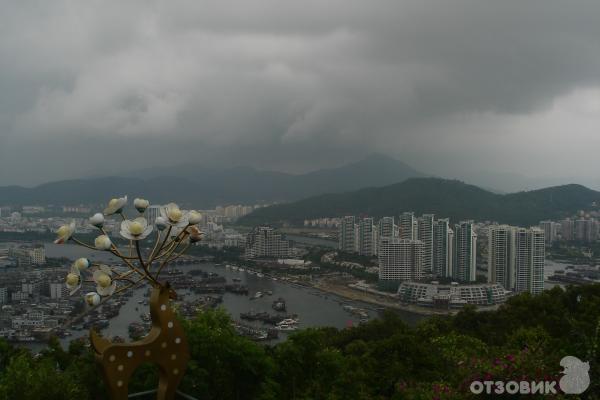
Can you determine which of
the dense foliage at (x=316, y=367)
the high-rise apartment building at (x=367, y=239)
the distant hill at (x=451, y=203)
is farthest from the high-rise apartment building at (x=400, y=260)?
the distant hill at (x=451, y=203)

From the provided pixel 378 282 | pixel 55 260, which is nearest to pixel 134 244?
pixel 378 282

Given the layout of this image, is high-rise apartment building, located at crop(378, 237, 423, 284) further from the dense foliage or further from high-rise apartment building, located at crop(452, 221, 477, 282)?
Answer: the dense foliage

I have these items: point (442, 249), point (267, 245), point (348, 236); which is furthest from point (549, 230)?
point (267, 245)

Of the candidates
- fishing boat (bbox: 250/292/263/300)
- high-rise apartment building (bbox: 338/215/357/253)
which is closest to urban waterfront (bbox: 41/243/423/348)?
fishing boat (bbox: 250/292/263/300)

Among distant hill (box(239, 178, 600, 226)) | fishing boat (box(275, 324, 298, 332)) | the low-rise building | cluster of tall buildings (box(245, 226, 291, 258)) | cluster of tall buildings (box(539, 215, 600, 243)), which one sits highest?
distant hill (box(239, 178, 600, 226))

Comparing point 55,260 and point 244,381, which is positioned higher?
point 244,381

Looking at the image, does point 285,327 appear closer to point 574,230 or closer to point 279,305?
point 279,305

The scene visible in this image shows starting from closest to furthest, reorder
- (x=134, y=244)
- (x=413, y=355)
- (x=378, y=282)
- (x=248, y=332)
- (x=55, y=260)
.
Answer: (x=134, y=244), (x=413, y=355), (x=248, y=332), (x=378, y=282), (x=55, y=260)

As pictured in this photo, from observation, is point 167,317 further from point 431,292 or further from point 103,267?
point 431,292
